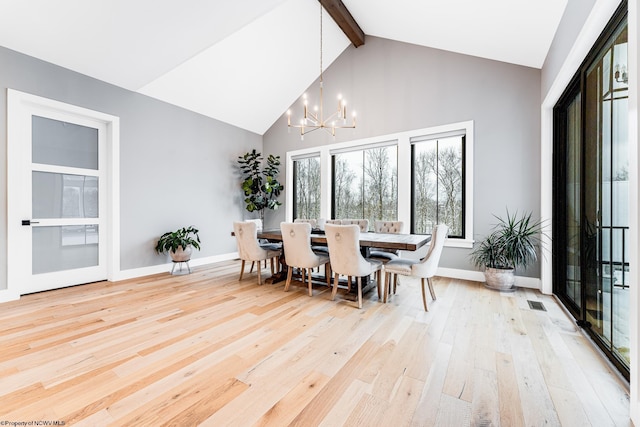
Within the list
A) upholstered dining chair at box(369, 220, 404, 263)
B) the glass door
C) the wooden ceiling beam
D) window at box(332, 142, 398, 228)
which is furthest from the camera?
window at box(332, 142, 398, 228)

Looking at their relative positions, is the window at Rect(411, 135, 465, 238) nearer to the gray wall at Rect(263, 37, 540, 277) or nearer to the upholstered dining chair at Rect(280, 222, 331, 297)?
the gray wall at Rect(263, 37, 540, 277)

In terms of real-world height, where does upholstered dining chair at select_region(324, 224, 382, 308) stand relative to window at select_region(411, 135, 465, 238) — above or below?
below

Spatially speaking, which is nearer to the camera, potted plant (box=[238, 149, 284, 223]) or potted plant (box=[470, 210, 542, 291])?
potted plant (box=[470, 210, 542, 291])

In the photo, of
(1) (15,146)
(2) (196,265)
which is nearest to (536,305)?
(2) (196,265)

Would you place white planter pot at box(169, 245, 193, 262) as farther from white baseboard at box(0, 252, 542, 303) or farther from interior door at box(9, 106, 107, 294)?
interior door at box(9, 106, 107, 294)

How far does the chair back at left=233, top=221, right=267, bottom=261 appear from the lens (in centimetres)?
363

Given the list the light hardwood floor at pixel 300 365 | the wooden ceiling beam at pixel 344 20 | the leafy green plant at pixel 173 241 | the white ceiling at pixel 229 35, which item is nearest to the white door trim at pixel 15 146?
the light hardwood floor at pixel 300 365

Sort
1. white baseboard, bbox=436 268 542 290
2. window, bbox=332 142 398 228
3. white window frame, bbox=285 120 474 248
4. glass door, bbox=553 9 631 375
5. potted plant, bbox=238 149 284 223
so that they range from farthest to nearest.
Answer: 1. potted plant, bbox=238 149 284 223
2. window, bbox=332 142 398 228
3. white window frame, bbox=285 120 474 248
4. white baseboard, bbox=436 268 542 290
5. glass door, bbox=553 9 631 375

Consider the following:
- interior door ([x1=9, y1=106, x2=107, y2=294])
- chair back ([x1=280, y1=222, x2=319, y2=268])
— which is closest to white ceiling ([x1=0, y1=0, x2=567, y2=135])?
interior door ([x1=9, y1=106, x2=107, y2=294])

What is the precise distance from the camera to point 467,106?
4.02 metres

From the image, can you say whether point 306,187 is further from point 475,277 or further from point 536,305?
point 536,305

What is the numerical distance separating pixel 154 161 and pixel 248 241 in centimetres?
222

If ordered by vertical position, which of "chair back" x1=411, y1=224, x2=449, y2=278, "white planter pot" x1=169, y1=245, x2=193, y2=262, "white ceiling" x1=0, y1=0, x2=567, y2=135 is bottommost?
"white planter pot" x1=169, y1=245, x2=193, y2=262

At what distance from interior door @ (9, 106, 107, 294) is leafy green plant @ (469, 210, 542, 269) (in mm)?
5394
